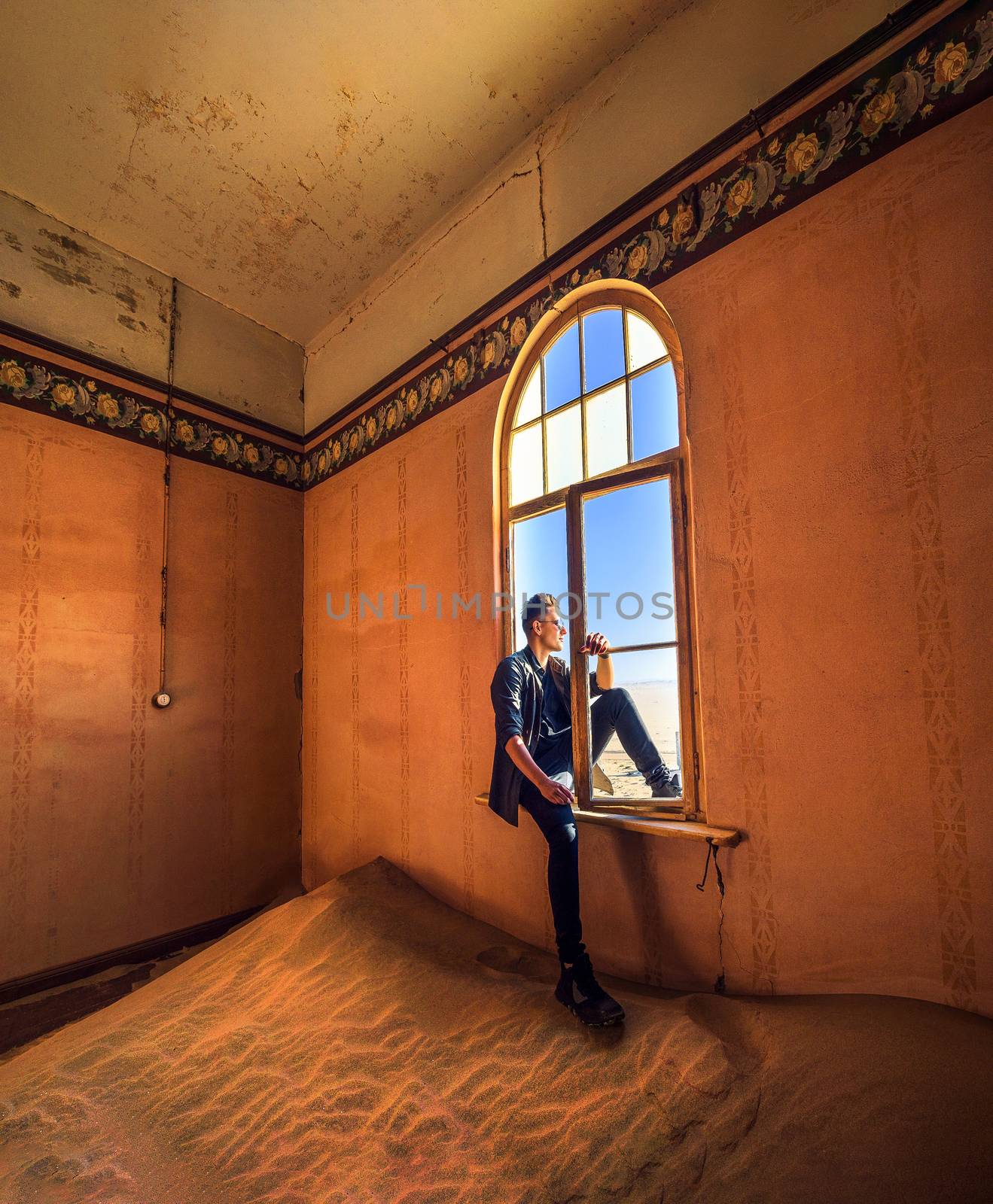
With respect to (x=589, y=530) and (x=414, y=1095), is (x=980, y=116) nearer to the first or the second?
(x=589, y=530)

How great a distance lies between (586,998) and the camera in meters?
2.18

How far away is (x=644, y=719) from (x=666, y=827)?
19.0 inches

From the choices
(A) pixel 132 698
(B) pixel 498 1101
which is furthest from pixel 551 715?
(A) pixel 132 698

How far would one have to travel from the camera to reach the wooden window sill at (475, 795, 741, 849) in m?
2.19

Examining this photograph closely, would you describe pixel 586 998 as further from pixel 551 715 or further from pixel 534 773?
pixel 551 715

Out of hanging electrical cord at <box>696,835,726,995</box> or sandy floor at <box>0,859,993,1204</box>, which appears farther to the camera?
hanging electrical cord at <box>696,835,726,995</box>

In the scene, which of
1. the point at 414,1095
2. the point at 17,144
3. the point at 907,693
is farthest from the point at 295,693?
the point at 907,693

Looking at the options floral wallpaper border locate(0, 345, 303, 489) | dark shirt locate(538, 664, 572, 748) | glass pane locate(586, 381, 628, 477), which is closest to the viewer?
dark shirt locate(538, 664, 572, 748)

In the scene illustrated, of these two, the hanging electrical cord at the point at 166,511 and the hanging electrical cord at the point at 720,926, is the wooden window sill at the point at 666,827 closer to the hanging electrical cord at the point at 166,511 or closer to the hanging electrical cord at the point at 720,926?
the hanging electrical cord at the point at 720,926

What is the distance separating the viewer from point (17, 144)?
3305mm

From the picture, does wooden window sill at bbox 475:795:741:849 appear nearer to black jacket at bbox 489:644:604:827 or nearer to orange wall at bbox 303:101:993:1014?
orange wall at bbox 303:101:993:1014

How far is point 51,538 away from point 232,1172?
322cm

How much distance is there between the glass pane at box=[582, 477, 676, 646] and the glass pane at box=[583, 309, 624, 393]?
569mm

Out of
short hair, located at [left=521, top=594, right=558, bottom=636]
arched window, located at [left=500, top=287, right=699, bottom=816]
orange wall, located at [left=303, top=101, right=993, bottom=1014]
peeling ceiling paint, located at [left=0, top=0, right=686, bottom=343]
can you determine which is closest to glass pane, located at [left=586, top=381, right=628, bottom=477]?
arched window, located at [left=500, top=287, right=699, bottom=816]
